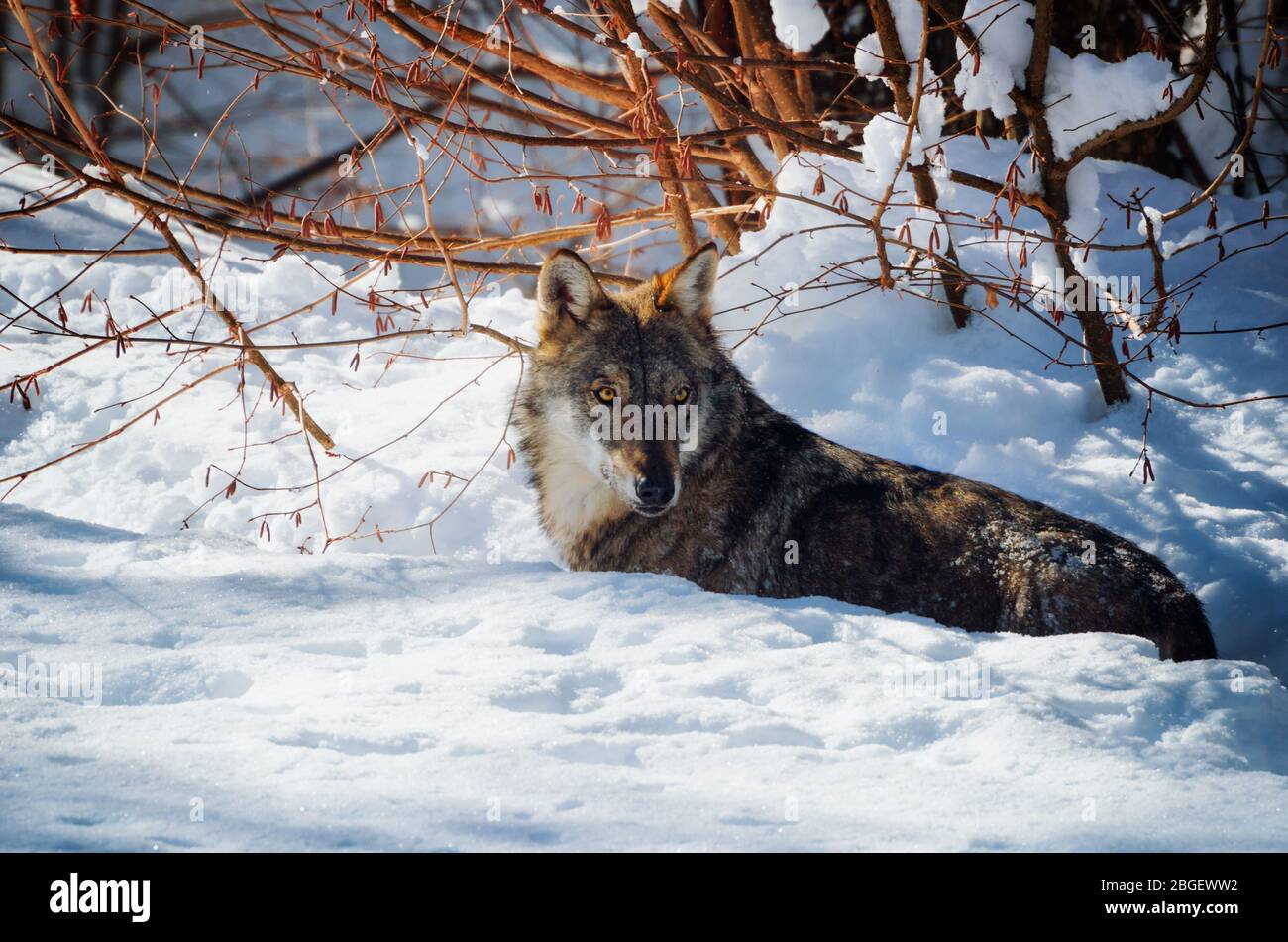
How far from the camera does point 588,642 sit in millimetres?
3768

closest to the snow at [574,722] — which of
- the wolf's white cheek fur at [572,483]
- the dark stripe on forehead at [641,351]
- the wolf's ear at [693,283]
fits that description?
the wolf's white cheek fur at [572,483]

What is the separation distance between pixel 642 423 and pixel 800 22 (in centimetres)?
278

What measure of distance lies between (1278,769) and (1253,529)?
2695 millimetres

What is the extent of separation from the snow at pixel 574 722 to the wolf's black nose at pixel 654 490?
0.39 meters

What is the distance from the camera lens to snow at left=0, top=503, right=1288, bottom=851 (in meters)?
2.63

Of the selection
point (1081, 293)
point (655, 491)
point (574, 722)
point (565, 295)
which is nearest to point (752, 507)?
point (655, 491)

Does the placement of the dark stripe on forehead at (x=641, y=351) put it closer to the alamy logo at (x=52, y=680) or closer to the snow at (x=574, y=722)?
the snow at (x=574, y=722)

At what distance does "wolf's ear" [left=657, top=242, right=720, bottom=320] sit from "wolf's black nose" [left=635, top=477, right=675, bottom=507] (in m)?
1.11

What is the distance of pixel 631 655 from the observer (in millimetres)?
3637

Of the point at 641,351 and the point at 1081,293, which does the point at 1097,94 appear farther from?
the point at 641,351

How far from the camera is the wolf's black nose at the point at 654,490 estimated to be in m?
4.50

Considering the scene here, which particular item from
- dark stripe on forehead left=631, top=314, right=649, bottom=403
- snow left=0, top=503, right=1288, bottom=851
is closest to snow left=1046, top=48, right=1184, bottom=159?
dark stripe on forehead left=631, top=314, right=649, bottom=403

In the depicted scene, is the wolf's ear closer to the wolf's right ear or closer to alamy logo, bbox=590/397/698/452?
the wolf's right ear
